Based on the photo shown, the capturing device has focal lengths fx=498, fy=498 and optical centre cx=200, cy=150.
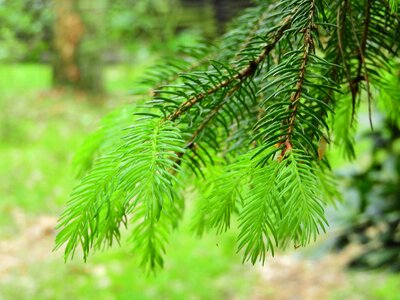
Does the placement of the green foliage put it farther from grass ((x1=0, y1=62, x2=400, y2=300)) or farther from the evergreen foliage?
the evergreen foliage

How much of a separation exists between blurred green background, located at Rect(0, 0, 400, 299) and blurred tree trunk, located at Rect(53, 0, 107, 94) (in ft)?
0.05

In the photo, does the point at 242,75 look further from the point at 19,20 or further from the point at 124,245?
the point at 19,20

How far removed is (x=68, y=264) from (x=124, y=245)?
0.49m

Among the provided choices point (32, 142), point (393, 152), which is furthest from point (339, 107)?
point (32, 142)

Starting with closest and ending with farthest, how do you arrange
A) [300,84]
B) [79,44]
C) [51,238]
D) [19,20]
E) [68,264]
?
[300,84], [68,264], [51,238], [19,20], [79,44]

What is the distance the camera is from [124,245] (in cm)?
429

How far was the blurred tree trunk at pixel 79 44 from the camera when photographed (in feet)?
24.4

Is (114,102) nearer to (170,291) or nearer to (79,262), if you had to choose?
(79,262)

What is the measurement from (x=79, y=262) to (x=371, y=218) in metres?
2.77

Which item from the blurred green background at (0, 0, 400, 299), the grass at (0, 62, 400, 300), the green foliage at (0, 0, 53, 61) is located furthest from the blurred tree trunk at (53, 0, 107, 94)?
the grass at (0, 62, 400, 300)

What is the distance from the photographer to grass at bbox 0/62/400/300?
Result: 3.91 metres

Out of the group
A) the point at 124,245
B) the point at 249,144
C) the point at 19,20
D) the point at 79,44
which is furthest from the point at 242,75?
the point at 79,44

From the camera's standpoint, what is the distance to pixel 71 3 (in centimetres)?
740

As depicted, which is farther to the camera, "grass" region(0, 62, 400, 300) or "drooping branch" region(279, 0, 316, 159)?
"grass" region(0, 62, 400, 300)
